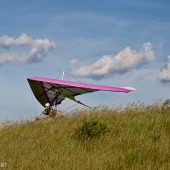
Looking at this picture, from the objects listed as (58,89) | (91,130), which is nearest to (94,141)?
(91,130)

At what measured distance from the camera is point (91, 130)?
1029 centimetres

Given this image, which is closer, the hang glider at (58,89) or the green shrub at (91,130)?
the green shrub at (91,130)

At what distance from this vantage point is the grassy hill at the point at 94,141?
809cm

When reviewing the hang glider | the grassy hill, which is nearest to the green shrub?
the grassy hill

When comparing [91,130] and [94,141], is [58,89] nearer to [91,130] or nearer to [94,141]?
[91,130]

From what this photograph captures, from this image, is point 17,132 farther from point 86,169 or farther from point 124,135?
point 86,169

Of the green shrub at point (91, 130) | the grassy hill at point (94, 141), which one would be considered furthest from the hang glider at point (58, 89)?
the green shrub at point (91, 130)

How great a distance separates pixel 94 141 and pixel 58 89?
894cm

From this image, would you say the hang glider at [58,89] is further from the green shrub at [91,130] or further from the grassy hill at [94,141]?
the green shrub at [91,130]

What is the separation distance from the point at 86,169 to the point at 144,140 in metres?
2.62

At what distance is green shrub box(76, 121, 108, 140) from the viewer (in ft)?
33.6

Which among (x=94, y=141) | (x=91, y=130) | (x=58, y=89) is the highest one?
(x=58, y=89)

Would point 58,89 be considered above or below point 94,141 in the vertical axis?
above

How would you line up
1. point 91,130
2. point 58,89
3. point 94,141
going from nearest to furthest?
point 94,141
point 91,130
point 58,89
